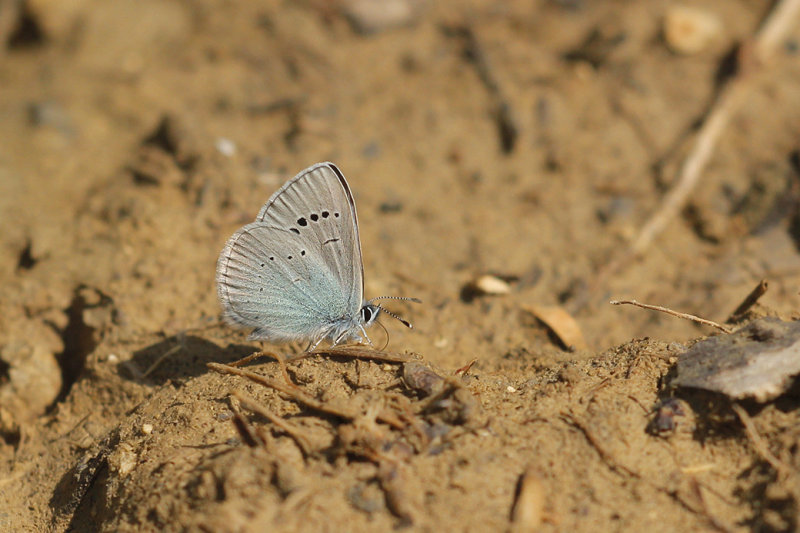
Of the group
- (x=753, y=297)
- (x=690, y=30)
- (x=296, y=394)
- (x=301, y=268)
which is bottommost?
(x=301, y=268)

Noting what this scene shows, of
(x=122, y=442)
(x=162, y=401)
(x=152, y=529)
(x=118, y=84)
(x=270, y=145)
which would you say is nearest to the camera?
(x=152, y=529)

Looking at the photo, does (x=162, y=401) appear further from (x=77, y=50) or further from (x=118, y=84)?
(x=77, y=50)

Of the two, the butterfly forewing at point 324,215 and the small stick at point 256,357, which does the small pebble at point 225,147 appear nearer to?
the butterfly forewing at point 324,215

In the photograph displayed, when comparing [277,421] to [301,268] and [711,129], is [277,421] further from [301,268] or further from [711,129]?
[711,129]

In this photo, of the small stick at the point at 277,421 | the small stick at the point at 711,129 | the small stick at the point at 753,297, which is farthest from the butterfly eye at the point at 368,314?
the small stick at the point at 753,297

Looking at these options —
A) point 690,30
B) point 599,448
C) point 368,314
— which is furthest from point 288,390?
point 690,30

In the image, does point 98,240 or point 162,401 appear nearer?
point 162,401

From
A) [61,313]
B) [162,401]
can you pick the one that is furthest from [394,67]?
[162,401]
